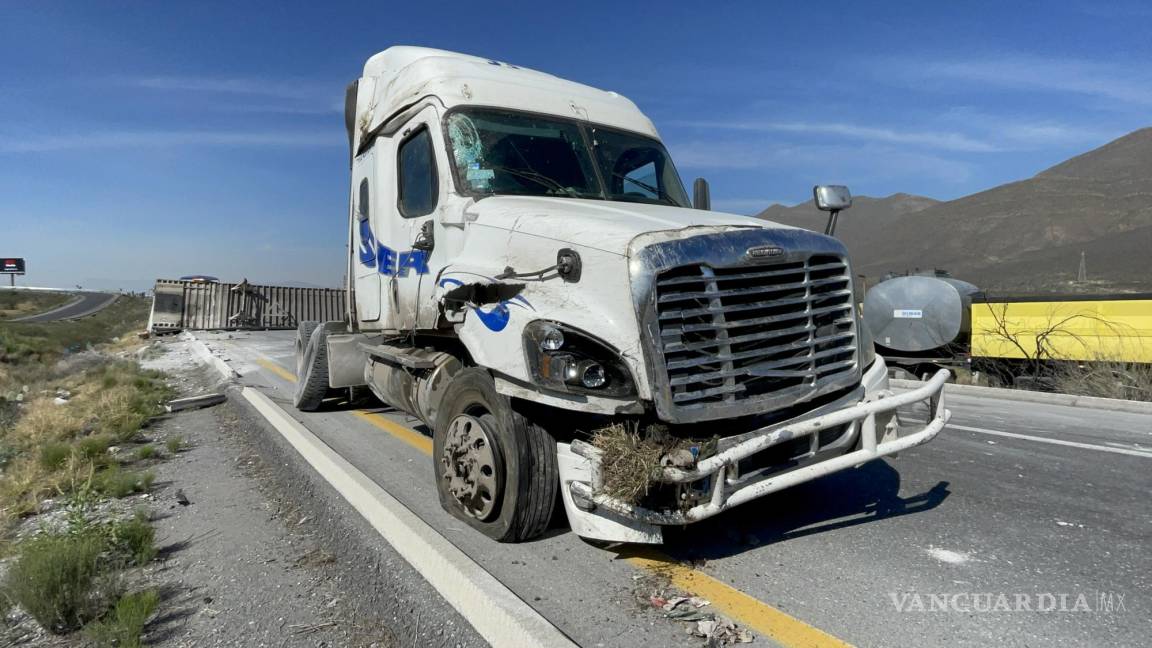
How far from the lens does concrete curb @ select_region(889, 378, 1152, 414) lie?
23.8 ft

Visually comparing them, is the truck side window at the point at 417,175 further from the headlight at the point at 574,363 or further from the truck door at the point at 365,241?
the headlight at the point at 574,363

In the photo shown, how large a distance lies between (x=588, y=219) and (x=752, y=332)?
3.33 feet

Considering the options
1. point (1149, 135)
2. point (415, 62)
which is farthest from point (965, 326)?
point (1149, 135)

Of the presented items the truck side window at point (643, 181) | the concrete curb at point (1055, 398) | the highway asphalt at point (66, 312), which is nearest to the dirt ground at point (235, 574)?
the truck side window at point (643, 181)

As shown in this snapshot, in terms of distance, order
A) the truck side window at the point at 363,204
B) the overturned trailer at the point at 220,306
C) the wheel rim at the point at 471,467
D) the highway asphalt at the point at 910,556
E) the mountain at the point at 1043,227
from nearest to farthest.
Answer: the highway asphalt at the point at 910,556 → the wheel rim at the point at 471,467 → the truck side window at the point at 363,204 → the overturned trailer at the point at 220,306 → the mountain at the point at 1043,227

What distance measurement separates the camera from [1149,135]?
10688 centimetres

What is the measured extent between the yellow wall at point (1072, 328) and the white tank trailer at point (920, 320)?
0.92ft

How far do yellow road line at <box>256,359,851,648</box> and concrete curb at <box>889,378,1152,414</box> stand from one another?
426 cm

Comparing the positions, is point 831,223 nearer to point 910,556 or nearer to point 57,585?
point 910,556

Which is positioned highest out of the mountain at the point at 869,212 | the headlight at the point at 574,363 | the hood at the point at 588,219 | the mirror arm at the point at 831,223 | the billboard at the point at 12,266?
the mountain at the point at 869,212

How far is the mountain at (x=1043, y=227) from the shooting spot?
6225cm

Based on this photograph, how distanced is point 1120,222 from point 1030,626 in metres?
96.3

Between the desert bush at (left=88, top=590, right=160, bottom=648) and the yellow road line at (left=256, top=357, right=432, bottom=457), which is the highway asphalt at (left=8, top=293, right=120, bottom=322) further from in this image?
the desert bush at (left=88, top=590, right=160, bottom=648)

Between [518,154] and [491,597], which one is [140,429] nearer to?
[518,154]
